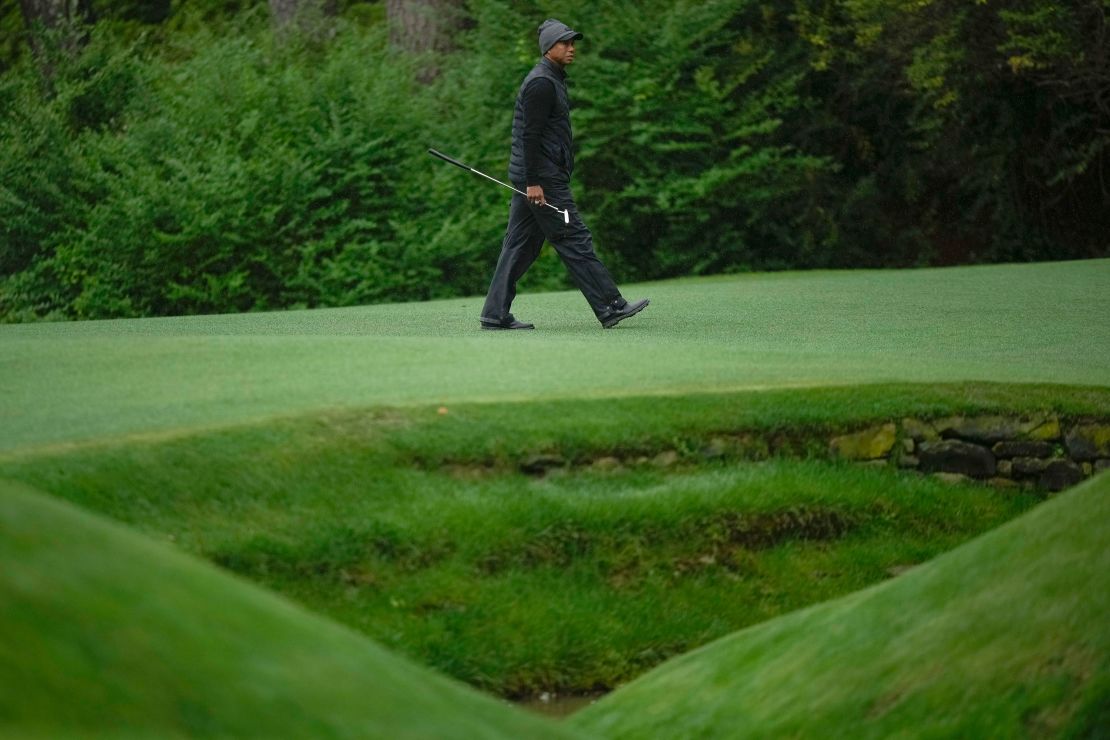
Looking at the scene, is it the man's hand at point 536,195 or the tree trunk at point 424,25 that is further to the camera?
the tree trunk at point 424,25

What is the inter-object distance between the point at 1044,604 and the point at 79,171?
1682 centimetres

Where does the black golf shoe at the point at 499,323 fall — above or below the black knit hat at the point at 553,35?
below

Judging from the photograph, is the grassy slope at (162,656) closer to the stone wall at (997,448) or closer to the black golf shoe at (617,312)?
the stone wall at (997,448)

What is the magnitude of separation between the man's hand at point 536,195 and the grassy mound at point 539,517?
11.7 feet

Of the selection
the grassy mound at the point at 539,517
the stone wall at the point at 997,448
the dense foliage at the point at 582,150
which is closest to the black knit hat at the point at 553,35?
the grassy mound at the point at 539,517

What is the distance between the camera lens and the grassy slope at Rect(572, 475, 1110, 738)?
4.27 m

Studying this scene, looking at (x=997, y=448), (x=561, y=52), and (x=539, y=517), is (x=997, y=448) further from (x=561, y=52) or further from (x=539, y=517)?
(x=561, y=52)

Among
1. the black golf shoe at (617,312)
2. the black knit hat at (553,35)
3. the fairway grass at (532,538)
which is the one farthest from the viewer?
the black golf shoe at (617,312)

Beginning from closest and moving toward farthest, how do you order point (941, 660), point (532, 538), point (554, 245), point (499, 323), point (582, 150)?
point (941, 660) < point (532, 538) < point (554, 245) < point (499, 323) < point (582, 150)

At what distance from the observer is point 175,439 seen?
24.5 feet

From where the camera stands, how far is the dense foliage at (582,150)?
18922mm

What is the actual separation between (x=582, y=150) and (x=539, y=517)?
547 inches

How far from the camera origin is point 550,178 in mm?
12008

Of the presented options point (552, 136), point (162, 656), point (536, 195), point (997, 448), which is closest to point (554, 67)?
point (552, 136)
